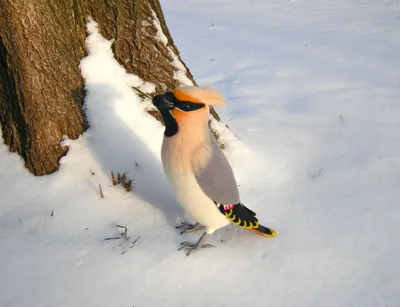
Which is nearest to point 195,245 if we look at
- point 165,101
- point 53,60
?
point 165,101

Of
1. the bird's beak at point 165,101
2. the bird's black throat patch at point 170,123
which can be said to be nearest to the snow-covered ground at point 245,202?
the bird's black throat patch at point 170,123

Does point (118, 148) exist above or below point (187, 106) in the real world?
below

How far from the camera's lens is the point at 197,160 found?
5.62 ft

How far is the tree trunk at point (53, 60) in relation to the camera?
2.04 meters

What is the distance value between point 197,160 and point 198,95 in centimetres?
27

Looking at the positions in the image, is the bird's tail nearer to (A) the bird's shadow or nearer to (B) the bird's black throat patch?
(A) the bird's shadow

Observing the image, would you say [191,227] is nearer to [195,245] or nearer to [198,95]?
[195,245]

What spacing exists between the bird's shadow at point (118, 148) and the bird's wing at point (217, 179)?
0.50 m

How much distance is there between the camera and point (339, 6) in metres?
6.23

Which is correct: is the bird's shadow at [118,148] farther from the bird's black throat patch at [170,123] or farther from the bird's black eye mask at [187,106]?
the bird's black eye mask at [187,106]

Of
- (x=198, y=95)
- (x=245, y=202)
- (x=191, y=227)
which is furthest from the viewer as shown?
(x=245, y=202)

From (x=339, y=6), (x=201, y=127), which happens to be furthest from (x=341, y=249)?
(x=339, y=6)

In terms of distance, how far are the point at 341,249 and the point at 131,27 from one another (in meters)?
1.66

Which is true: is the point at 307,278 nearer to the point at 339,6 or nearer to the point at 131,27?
the point at 131,27
